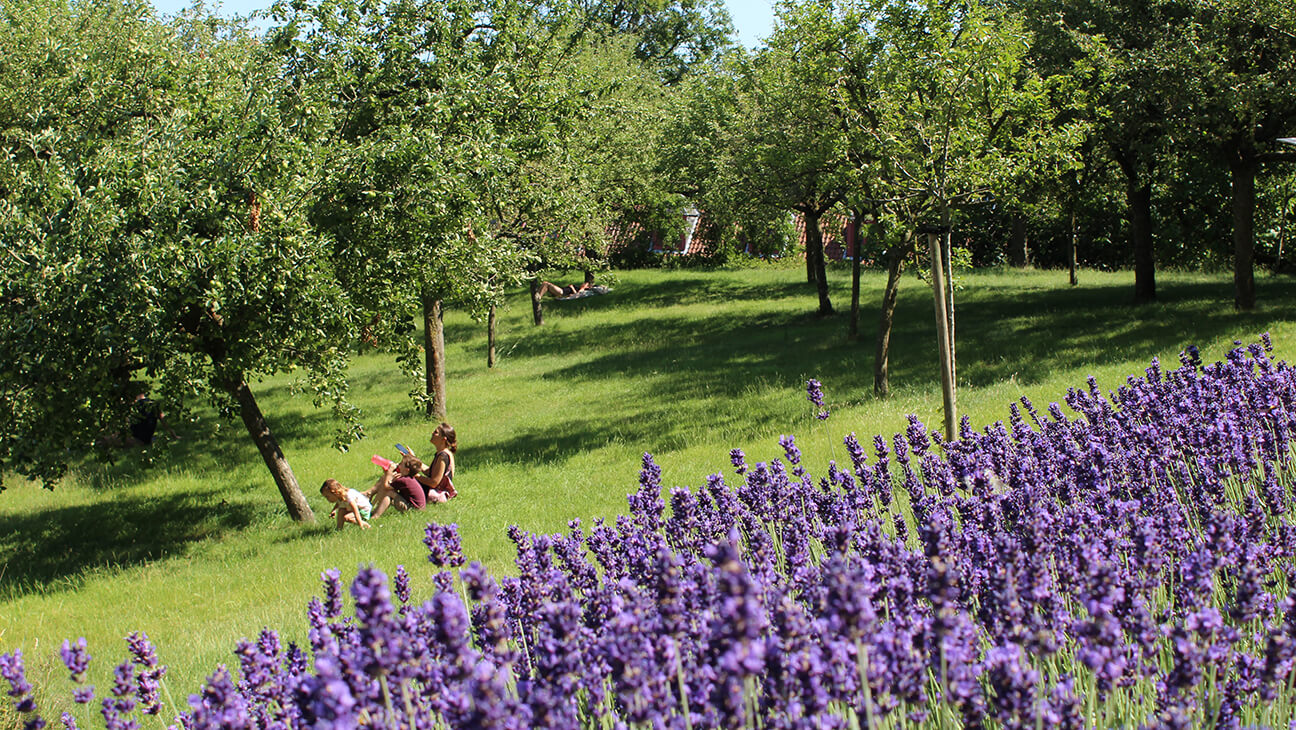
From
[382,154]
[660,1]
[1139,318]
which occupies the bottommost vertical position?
[1139,318]

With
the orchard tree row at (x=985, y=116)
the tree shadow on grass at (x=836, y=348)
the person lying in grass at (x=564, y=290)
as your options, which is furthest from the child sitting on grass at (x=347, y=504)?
the person lying in grass at (x=564, y=290)

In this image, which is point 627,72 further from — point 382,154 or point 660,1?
point 382,154

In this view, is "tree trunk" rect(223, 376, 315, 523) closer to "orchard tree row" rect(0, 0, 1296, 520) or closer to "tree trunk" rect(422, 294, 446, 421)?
"orchard tree row" rect(0, 0, 1296, 520)

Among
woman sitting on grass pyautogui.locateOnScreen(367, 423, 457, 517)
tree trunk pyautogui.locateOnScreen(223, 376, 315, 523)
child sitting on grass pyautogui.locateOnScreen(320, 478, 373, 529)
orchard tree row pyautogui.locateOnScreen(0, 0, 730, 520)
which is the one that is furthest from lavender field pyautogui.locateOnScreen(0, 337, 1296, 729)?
tree trunk pyautogui.locateOnScreen(223, 376, 315, 523)

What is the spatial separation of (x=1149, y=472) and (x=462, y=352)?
24.1m

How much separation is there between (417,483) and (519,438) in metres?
4.08

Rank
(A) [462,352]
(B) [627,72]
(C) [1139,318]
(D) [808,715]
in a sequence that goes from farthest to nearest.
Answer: (B) [627,72] < (A) [462,352] < (C) [1139,318] < (D) [808,715]

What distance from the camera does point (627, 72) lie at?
4384 centimetres

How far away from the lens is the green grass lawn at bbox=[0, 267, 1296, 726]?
1006cm

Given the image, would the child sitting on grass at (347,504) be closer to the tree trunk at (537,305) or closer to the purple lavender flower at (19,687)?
the purple lavender flower at (19,687)

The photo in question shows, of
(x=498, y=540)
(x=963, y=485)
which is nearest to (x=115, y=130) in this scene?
(x=498, y=540)

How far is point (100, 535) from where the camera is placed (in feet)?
45.9

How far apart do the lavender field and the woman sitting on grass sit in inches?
321

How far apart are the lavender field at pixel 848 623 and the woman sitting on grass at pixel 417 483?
26.7ft
